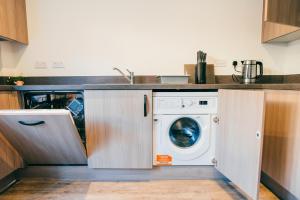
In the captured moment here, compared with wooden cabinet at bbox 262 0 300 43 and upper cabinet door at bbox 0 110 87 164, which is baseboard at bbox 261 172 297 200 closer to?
wooden cabinet at bbox 262 0 300 43

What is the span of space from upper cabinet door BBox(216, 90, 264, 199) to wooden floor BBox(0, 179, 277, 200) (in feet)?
0.66

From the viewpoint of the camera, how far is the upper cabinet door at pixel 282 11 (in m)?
1.29

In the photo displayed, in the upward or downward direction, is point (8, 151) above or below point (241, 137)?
below

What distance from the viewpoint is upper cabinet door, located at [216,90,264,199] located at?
A: 1.18 meters

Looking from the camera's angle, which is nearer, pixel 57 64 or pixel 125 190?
pixel 125 190

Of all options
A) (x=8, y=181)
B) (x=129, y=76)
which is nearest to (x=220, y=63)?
(x=129, y=76)

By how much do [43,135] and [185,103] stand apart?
3.97 ft

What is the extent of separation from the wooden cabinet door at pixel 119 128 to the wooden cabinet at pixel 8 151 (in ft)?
2.21

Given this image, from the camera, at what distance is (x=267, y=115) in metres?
1.53

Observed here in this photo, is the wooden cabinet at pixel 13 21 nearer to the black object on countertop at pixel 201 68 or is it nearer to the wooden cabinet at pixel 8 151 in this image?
the wooden cabinet at pixel 8 151

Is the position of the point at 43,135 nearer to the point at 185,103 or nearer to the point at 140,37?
the point at 185,103

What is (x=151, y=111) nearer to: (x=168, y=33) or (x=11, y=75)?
(x=168, y=33)

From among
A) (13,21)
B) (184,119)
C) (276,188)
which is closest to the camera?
(276,188)

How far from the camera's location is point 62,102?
1823mm
